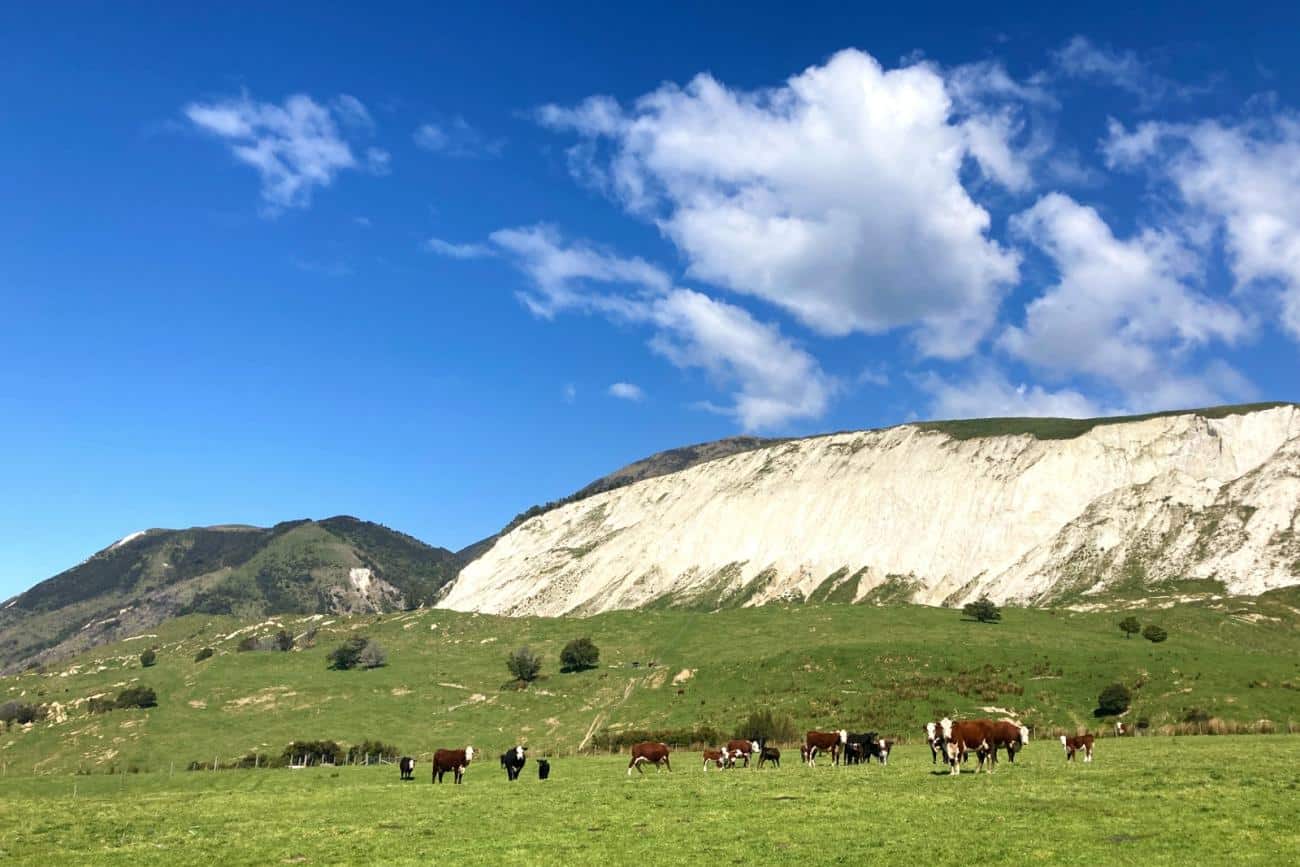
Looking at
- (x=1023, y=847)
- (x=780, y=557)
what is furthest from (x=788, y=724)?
(x=780, y=557)

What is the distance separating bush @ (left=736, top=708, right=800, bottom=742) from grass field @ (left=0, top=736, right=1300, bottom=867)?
74.8ft

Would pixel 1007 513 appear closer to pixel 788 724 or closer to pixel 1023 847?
pixel 788 724

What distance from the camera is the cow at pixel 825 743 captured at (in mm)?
39625

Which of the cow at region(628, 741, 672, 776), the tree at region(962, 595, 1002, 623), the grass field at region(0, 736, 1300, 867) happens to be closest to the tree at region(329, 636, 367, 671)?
the grass field at region(0, 736, 1300, 867)

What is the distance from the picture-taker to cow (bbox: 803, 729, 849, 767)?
39.6 meters

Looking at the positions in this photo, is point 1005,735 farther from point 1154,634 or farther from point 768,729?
point 1154,634

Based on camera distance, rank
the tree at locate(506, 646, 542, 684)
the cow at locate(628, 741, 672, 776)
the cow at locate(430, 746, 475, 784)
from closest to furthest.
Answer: the cow at locate(628, 741, 672, 776) < the cow at locate(430, 746, 475, 784) < the tree at locate(506, 646, 542, 684)

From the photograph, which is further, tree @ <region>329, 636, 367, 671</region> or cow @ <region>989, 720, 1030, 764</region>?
tree @ <region>329, 636, 367, 671</region>

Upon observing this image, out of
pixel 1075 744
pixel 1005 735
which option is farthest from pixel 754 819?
pixel 1075 744

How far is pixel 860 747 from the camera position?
3944cm

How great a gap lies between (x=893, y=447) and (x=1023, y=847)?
174 m

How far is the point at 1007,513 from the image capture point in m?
156

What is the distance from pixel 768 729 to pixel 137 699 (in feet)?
239

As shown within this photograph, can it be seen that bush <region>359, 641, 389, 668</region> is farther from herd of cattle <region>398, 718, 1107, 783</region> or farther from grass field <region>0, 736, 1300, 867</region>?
grass field <region>0, 736, 1300, 867</region>
